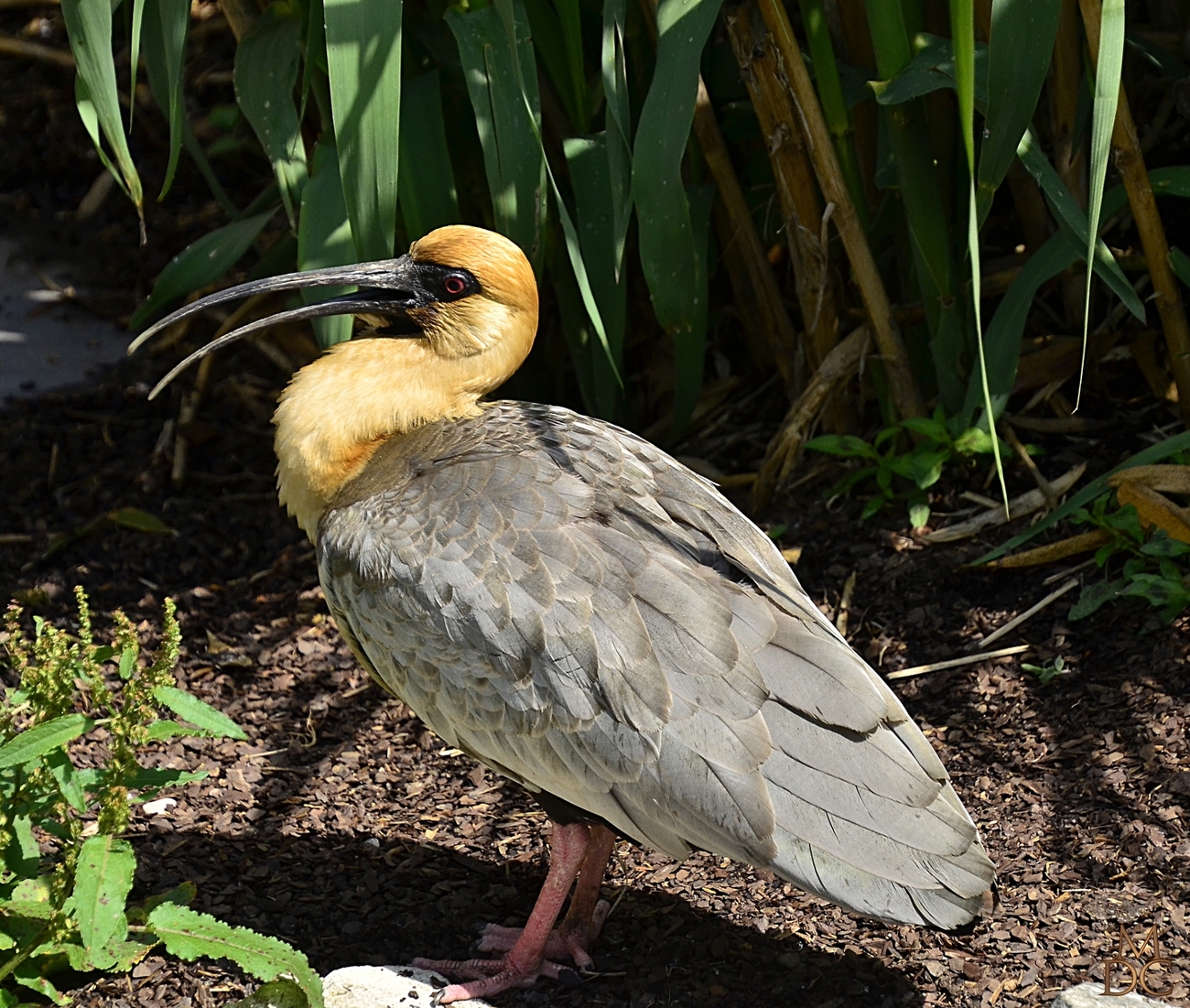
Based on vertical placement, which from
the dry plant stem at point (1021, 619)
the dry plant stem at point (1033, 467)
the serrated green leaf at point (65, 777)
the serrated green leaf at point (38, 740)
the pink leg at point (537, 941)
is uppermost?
the serrated green leaf at point (38, 740)

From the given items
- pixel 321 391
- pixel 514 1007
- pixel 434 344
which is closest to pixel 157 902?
pixel 514 1007

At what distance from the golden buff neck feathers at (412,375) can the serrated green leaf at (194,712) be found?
0.76 m

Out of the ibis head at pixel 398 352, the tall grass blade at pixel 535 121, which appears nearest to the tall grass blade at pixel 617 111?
the tall grass blade at pixel 535 121

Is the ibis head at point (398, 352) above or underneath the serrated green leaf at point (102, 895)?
above

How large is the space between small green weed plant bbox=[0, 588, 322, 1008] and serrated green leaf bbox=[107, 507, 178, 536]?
6.73 feet

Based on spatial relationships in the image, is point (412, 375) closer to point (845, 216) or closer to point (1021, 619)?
point (845, 216)

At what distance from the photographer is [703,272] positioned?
167 inches

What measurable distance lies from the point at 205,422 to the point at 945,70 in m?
3.24

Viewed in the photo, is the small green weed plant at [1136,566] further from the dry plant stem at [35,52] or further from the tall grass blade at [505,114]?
the dry plant stem at [35,52]

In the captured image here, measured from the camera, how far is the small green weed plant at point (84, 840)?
8.91 feet

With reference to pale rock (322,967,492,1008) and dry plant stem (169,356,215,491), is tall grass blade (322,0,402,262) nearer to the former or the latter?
pale rock (322,967,492,1008)

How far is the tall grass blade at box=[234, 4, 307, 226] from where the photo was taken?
159 inches

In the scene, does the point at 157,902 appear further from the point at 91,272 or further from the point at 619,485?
the point at 91,272

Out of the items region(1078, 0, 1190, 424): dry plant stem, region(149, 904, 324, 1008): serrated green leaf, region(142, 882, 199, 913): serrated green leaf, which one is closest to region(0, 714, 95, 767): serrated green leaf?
region(149, 904, 324, 1008): serrated green leaf
